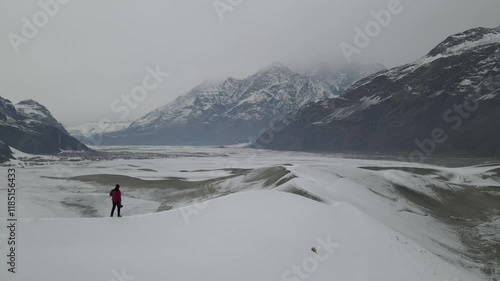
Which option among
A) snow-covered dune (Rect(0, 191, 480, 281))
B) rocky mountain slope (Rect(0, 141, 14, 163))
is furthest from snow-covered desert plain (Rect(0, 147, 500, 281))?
rocky mountain slope (Rect(0, 141, 14, 163))

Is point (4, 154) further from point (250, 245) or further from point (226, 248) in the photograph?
point (250, 245)

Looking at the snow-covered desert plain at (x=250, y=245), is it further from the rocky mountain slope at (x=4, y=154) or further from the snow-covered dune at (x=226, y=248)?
the rocky mountain slope at (x=4, y=154)

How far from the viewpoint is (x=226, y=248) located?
1451 centimetres

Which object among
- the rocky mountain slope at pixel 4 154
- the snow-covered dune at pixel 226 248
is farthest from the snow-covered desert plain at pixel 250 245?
the rocky mountain slope at pixel 4 154

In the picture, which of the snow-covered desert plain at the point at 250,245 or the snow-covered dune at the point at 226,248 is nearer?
the snow-covered dune at the point at 226,248

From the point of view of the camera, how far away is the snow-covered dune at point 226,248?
12.5 metres

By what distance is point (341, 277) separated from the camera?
13.8 m

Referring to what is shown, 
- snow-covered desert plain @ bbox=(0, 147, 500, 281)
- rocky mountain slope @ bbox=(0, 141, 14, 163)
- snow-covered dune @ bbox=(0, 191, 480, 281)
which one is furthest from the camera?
rocky mountain slope @ bbox=(0, 141, 14, 163)

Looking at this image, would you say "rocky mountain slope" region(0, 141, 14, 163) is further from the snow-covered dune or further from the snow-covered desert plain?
the snow-covered dune

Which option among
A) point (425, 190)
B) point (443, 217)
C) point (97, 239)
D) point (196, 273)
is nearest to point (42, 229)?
point (97, 239)

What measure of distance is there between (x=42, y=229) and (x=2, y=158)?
475 feet

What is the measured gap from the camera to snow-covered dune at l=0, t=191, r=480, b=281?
12.5 m

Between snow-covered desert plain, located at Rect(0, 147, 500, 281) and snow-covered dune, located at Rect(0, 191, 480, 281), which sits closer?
snow-covered dune, located at Rect(0, 191, 480, 281)

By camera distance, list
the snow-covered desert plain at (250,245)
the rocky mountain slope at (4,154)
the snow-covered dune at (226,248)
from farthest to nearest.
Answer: the rocky mountain slope at (4,154) < the snow-covered desert plain at (250,245) < the snow-covered dune at (226,248)
